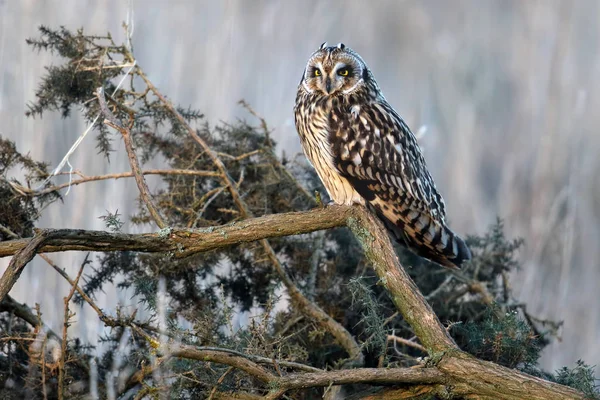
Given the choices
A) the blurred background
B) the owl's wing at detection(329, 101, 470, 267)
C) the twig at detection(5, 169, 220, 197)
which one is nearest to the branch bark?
the owl's wing at detection(329, 101, 470, 267)

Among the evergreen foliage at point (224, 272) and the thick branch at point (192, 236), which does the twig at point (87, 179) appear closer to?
the evergreen foliage at point (224, 272)

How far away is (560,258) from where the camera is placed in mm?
5789

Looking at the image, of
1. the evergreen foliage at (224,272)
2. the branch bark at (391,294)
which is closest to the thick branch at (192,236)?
the branch bark at (391,294)

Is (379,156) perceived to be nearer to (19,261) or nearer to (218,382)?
(218,382)

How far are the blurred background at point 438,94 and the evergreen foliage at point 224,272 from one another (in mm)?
506

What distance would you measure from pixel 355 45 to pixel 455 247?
4.18m

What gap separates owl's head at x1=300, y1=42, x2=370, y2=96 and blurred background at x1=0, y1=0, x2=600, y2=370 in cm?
104

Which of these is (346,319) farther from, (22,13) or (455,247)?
(22,13)

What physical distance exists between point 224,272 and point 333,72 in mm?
1226

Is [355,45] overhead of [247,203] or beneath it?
overhead

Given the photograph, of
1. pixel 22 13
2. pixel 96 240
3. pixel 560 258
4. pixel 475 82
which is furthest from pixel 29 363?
pixel 475 82

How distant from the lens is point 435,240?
10.6 feet

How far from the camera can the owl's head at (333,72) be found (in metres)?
3.31

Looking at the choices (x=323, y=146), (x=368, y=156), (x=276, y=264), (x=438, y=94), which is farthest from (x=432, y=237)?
(x=438, y=94)
